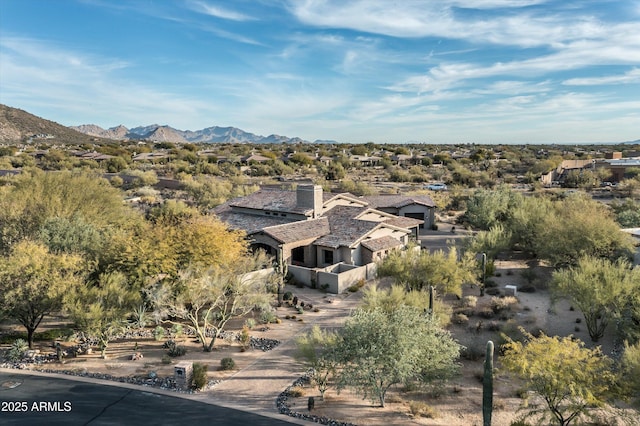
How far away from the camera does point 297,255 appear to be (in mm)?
35156

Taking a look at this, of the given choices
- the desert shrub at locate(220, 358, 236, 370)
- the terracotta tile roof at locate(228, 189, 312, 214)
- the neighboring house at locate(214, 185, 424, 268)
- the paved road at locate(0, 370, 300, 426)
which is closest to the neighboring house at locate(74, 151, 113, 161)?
the terracotta tile roof at locate(228, 189, 312, 214)

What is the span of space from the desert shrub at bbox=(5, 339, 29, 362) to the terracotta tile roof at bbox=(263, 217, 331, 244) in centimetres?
1623

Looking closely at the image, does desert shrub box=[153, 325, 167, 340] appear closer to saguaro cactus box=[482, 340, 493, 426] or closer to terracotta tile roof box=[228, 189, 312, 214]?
saguaro cactus box=[482, 340, 493, 426]

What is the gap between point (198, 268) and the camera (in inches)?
913

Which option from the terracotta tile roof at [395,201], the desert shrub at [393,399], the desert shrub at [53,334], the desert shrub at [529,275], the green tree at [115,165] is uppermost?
the green tree at [115,165]

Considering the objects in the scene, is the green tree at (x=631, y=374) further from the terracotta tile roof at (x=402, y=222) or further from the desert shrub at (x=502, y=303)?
the terracotta tile roof at (x=402, y=222)

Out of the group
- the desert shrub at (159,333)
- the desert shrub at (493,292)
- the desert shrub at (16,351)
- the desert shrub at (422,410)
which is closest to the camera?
the desert shrub at (422,410)

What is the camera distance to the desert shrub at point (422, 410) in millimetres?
16047

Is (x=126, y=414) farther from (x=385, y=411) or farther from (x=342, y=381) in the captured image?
(x=385, y=411)

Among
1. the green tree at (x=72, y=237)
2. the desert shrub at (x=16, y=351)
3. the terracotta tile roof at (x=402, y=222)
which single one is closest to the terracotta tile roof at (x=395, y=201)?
the terracotta tile roof at (x=402, y=222)

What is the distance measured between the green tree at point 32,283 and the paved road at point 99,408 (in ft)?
10.4

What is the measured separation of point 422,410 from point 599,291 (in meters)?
11.0

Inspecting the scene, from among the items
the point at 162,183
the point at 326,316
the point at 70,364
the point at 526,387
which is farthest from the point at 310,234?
the point at 162,183

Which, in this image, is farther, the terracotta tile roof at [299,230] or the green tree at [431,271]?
the terracotta tile roof at [299,230]
